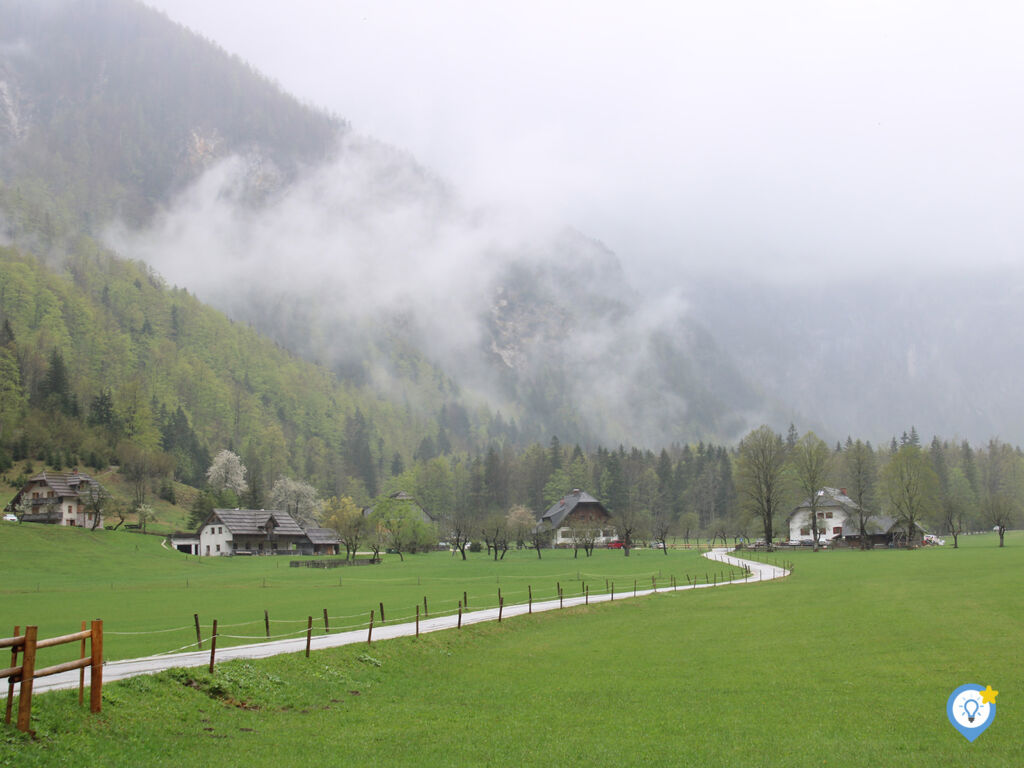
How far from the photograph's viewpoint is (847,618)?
37156 millimetres

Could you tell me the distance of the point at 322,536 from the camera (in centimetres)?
13938

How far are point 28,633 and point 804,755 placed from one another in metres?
16.0

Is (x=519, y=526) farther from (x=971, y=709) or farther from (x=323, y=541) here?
(x=971, y=709)

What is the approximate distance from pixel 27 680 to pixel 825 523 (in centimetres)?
13395

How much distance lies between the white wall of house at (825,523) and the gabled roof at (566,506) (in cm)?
3817

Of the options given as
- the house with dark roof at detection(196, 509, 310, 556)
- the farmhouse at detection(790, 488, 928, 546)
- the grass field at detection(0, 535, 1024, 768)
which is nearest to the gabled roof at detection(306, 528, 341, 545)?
the house with dark roof at detection(196, 509, 310, 556)

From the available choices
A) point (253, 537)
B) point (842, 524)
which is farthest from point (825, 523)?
point (253, 537)

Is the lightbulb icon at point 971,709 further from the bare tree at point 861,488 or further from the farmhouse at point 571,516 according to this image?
the farmhouse at point 571,516

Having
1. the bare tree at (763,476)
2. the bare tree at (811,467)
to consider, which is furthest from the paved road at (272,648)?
the bare tree at (811,467)

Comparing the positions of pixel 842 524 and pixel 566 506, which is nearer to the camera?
pixel 842 524

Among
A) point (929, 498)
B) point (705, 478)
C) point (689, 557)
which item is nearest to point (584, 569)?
point (689, 557)

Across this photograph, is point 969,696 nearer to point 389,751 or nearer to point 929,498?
point 389,751

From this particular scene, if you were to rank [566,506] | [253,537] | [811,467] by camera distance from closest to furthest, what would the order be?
1. [811,467]
2. [253,537]
3. [566,506]

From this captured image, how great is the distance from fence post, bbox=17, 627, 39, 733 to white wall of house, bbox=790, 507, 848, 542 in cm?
12860
